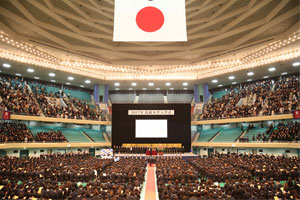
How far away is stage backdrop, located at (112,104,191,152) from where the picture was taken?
36.8 meters

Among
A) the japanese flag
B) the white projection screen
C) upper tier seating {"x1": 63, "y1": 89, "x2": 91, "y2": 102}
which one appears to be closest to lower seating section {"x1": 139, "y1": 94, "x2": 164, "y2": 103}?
the white projection screen

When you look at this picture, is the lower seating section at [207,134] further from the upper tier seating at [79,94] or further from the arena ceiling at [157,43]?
the upper tier seating at [79,94]

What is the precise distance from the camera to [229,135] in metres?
35.8

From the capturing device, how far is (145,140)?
121 feet

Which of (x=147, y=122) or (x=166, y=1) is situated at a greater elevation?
(x=166, y=1)

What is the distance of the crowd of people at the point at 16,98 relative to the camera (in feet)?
Answer: 90.3

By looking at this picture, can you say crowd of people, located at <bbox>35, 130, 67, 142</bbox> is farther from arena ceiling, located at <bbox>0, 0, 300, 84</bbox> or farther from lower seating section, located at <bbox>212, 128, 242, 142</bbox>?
lower seating section, located at <bbox>212, 128, 242, 142</bbox>

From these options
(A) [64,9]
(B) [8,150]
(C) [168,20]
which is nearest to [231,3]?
(A) [64,9]

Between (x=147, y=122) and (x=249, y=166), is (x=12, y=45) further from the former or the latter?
(x=249, y=166)

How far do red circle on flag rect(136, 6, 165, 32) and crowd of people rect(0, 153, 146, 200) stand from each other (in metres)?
7.41

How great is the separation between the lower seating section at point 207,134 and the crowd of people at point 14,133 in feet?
89.0

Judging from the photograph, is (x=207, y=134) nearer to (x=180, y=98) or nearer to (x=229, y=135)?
(x=229, y=135)

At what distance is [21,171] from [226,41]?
26550 mm

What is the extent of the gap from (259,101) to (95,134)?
2834cm
